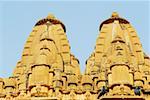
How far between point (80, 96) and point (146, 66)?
8520 mm

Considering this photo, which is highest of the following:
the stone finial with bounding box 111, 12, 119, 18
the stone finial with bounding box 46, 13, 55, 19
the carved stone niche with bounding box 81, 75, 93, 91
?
the stone finial with bounding box 46, 13, 55, 19

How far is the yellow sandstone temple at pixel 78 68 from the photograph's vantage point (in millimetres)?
39906

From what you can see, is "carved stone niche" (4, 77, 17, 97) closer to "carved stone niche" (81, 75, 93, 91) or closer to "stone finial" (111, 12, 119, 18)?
"carved stone niche" (81, 75, 93, 91)

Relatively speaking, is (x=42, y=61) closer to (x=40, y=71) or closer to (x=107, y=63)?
(x=40, y=71)

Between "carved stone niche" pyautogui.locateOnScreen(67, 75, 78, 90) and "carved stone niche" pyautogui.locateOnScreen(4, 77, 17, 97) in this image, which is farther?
"carved stone niche" pyautogui.locateOnScreen(4, 77, 17, 97)

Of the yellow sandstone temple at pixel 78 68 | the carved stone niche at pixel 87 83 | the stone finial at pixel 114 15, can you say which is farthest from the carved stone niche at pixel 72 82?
the stone finial at pixel 114 15

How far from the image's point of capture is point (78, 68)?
48.6 metres

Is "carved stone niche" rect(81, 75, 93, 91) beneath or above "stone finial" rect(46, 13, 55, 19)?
beneath

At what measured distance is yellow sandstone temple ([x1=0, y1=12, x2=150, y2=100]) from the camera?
39.9 metres

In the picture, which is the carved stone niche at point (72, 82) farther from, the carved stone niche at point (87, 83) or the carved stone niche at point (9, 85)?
the carved stone niche at point (9, 85)

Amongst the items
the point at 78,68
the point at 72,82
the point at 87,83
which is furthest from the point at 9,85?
the point at 78,68

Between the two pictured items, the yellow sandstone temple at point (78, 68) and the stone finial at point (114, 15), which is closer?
the yellow sandstone temple at point (78, 68)

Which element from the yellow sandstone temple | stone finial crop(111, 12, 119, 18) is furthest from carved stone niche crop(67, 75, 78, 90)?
stone finial crop(111, 12, 119, 18)

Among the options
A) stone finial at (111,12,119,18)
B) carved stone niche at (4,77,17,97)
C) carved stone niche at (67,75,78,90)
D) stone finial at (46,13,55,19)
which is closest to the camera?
carved stone niche at (67,75,78,90)
